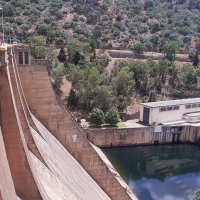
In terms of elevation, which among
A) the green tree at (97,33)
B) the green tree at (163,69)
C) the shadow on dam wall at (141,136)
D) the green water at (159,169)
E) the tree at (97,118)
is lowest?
the green water at (159,169)

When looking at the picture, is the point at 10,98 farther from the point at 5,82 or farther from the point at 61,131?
the point at 61,131

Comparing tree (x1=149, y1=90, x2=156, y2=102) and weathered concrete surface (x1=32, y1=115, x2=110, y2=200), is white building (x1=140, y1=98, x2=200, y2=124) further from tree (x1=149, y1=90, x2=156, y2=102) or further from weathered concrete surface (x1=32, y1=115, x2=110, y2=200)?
weathered concrete surface (x1=32, y1=115, x2=110, y2=200)

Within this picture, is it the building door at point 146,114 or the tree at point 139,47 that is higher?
the tree at point 139,47

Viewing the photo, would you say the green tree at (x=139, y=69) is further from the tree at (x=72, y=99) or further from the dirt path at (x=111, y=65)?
the tree at (x=72, y=99)

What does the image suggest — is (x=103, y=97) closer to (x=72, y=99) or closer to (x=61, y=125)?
(x=72, y=99)

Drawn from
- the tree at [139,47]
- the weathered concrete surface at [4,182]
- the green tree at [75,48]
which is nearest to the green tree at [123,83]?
the green tree at [75,48]

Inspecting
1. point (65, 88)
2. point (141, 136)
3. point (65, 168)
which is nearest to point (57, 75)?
point (65, 88)
